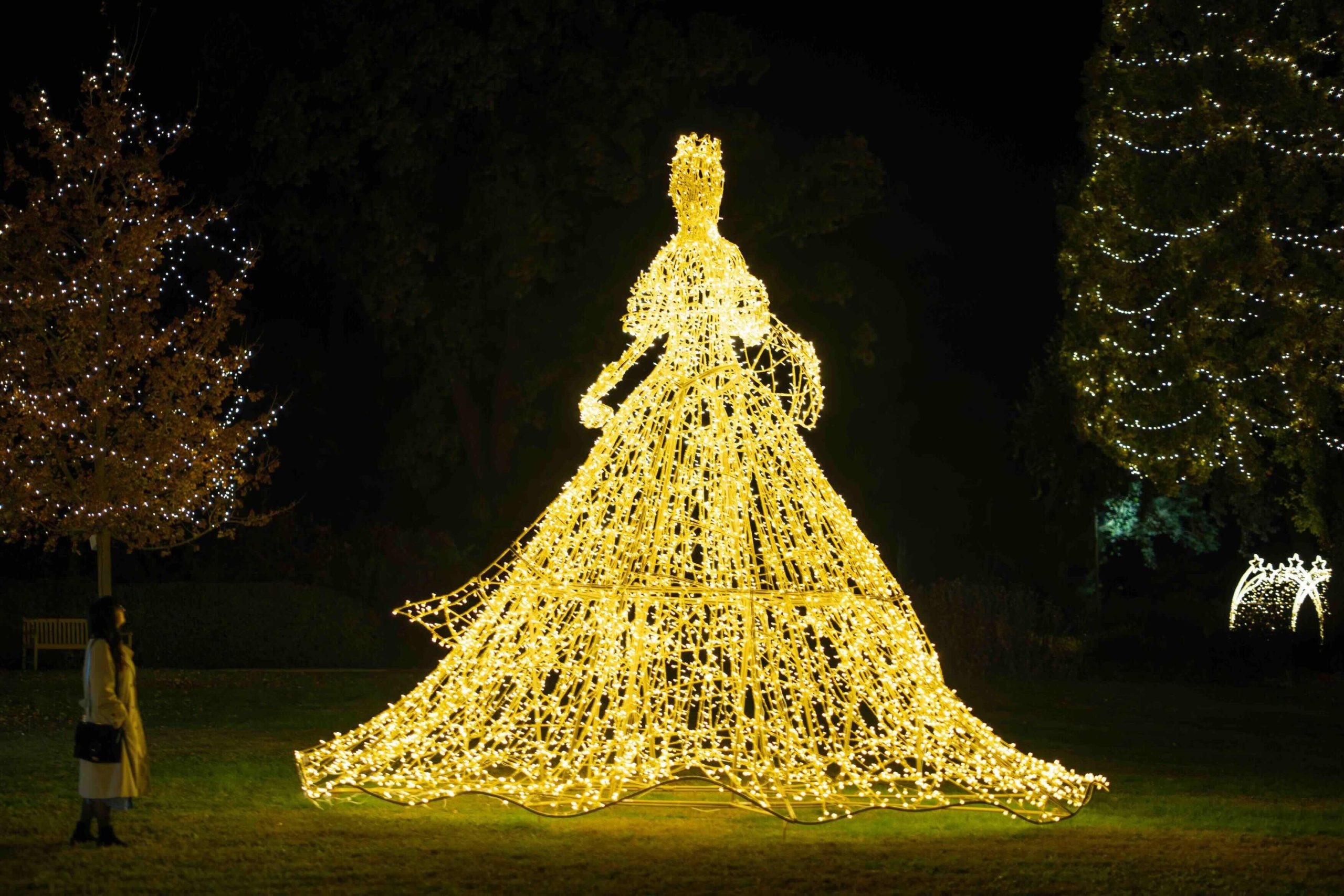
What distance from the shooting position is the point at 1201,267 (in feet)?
64.7

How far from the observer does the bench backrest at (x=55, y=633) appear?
→ 1908 cm

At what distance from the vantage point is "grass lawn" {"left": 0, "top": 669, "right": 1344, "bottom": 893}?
7.49 meters

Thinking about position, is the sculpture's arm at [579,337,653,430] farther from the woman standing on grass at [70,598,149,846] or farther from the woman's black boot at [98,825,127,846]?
the woman's black boot at [98,825,127,846]

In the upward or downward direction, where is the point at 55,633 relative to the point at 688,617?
upward

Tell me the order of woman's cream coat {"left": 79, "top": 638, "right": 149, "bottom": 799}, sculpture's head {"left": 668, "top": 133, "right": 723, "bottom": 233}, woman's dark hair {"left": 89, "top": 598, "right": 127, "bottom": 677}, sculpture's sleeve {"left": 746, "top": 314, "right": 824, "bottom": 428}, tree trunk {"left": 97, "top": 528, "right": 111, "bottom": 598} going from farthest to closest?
tree trunk {"left": 97, "top": 528, "right": 111, "bottom": 598} → sculpture's head {"left": 668, "top": 133, "right": 723, "bottom": 233} → sculpture's sleeve {"left": 746, "top": 314, "right": 824, "bottom": 428} → woman's dark hair {"left": 89, "top": 598, "right": 127, "bottom": 677} → woman's cream coat {"left": 79, "top": 638, "right": 149, "bottom": 799}

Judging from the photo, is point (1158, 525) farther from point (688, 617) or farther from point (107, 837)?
point (107, 837)

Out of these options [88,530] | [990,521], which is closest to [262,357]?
[88,530]

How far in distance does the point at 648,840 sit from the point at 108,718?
108 inches

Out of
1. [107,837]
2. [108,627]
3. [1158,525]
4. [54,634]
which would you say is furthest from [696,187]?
[1158,525]

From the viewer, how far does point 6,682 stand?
57.1 feet

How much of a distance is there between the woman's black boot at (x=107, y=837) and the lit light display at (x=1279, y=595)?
1606cm

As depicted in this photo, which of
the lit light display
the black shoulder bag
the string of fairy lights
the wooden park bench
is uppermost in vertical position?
the string of fairy lights

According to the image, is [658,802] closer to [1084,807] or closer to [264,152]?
[1084,807]

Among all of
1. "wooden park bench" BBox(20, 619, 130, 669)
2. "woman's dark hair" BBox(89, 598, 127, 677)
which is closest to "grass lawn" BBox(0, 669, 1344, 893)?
"woman's dark hair" BBox(89, 598, 127, 677)
